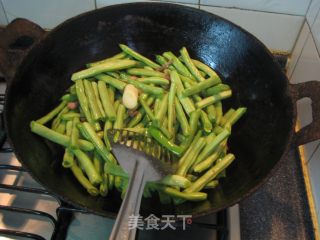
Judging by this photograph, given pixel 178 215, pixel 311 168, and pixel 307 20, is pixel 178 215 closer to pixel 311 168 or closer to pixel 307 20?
pixel 311 168

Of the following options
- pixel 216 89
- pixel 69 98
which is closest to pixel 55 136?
pixel 69 98

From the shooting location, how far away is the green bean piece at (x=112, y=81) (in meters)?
0.96

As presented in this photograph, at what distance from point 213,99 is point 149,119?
19cm

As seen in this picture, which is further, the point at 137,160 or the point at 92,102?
the point at 92,102

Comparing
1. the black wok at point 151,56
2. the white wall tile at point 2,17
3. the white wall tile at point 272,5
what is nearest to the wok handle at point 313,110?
the black wok at point 151,56

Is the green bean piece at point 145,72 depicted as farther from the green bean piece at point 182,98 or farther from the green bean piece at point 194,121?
the green bean piece at point 194,121

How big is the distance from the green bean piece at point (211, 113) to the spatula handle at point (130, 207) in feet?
1.02

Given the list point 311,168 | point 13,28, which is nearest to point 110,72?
point 13,28

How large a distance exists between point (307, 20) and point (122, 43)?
59 cm

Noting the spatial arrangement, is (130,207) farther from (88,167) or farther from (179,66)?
(179,66)

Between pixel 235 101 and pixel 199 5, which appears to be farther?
pixel 199 5

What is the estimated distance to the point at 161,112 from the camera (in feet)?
2.92

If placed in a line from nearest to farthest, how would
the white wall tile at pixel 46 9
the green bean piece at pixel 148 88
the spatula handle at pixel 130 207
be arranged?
the spatula handle at pixel 130 207 → the green bean piece at pixel 148 88 → the white wall tile at pixel 46 9

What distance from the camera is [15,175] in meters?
0.88
